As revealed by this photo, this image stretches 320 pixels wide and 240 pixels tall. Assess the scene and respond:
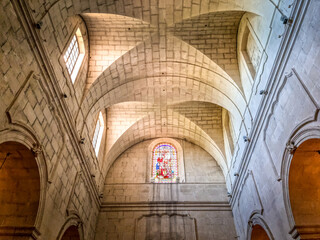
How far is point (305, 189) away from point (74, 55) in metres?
7.99

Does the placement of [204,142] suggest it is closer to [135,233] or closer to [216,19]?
[135,233]

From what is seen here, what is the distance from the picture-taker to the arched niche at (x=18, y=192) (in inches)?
249

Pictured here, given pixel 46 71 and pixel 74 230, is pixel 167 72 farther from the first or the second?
pixel 74 230

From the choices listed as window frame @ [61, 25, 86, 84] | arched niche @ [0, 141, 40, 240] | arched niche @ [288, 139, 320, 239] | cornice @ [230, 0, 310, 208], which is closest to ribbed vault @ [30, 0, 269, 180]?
window frame @ [61, 25, 86, 84]

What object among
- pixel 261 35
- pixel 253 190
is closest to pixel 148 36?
pixel 261 35

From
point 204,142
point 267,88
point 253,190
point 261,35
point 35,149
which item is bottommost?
point 35,149

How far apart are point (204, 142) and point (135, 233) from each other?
5587 millimetres

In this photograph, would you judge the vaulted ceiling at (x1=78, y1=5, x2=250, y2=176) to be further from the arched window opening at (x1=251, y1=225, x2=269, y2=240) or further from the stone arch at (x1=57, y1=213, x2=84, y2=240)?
the arched window opening at (x1=251, y1=225, x2=269, y2=240)

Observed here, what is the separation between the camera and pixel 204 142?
1398cm

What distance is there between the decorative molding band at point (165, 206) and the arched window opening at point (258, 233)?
97.3 inches

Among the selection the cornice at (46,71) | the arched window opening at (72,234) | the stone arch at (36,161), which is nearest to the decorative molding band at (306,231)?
the stone arch at (36,161)

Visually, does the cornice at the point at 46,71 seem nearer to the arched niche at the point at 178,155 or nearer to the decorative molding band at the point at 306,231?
the arched niche at the point at 178,155

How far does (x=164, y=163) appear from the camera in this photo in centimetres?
1397

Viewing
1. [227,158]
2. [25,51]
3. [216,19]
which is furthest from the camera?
[227,158]
